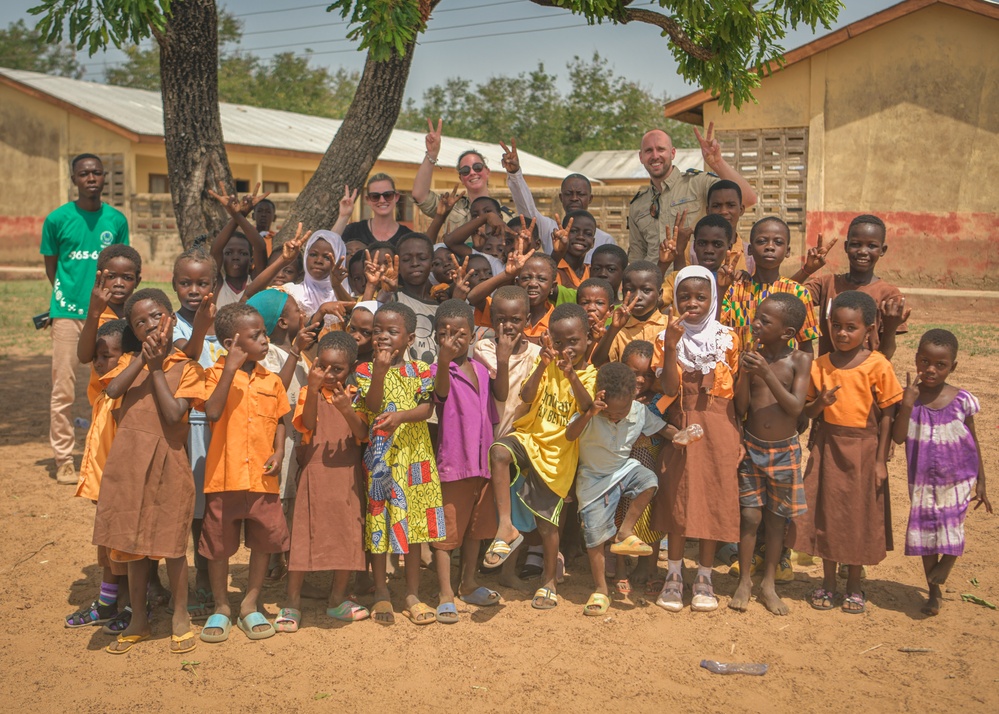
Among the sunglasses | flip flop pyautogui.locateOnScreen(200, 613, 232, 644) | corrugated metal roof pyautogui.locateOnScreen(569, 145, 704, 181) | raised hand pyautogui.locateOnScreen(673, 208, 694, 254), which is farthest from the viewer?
corrugated metal roof pyautogui.locateOnScreen(569, 145, 704, 181)

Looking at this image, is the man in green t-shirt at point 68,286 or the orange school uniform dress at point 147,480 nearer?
the orange school uniform dress at point 147,480

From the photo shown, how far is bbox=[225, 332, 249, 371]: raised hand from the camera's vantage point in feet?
12.3

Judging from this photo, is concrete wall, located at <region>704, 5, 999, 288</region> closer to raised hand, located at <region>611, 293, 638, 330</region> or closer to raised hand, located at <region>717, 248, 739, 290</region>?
raised hand, located at <region>717, 248, 739, 290</region>

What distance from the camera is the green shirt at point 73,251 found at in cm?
609

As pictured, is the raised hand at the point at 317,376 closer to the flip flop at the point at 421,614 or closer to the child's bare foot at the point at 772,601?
the flip flop at the point at 421,614

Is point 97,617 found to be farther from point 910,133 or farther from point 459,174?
point 910,133

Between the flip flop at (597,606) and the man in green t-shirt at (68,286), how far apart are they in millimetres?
3760

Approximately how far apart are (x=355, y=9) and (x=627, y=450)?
307 centimetres

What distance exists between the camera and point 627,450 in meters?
4.27

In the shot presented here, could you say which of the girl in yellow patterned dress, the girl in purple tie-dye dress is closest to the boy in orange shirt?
the girl in yellow patterned dress

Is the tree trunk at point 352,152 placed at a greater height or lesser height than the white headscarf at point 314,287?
greater

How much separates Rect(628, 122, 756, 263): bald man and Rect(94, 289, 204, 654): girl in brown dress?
3.01 meters

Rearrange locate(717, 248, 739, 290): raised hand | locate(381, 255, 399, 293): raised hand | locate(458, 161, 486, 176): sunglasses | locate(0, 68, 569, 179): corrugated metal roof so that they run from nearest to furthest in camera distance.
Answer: locate(717, 248, 739, 290): raised hand → locate(381, 255, 399, 293): raised hand → locate(458, 161, 486, 176): sunglasses → locate(0, 68, 569, 179): corrugated metal roof

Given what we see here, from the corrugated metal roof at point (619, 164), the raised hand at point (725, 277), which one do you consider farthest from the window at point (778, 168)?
the corrugated metal roof at point (619, 164)
